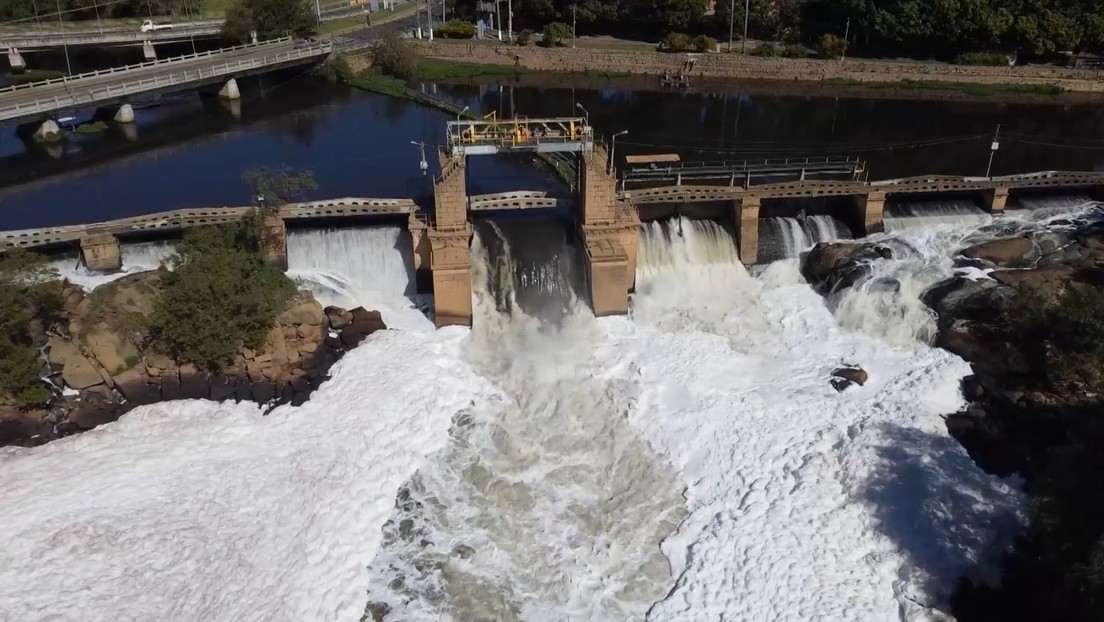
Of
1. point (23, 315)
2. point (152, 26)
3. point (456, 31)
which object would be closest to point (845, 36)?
point (456, 31)

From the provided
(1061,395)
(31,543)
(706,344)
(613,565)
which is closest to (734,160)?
(706,344)

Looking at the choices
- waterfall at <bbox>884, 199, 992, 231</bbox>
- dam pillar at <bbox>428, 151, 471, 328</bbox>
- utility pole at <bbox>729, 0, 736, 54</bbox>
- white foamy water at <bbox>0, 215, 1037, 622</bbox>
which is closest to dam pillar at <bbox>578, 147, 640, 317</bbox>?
white foamy water at <bbox>0, 215, 1037, 622</bbox>

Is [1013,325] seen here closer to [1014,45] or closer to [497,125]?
[497,125]

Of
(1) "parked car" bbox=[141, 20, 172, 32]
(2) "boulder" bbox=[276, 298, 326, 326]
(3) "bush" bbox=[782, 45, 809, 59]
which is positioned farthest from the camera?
(1) "parked car" bbox=[141, 20, 172, 32]

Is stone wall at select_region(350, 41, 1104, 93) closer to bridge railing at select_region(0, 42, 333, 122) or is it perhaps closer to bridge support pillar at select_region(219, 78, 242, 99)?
bridge railing at select_region(0, 42, 333, 122)

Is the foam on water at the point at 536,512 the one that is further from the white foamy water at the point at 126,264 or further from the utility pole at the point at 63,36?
the utility pole at the point at 63,36
